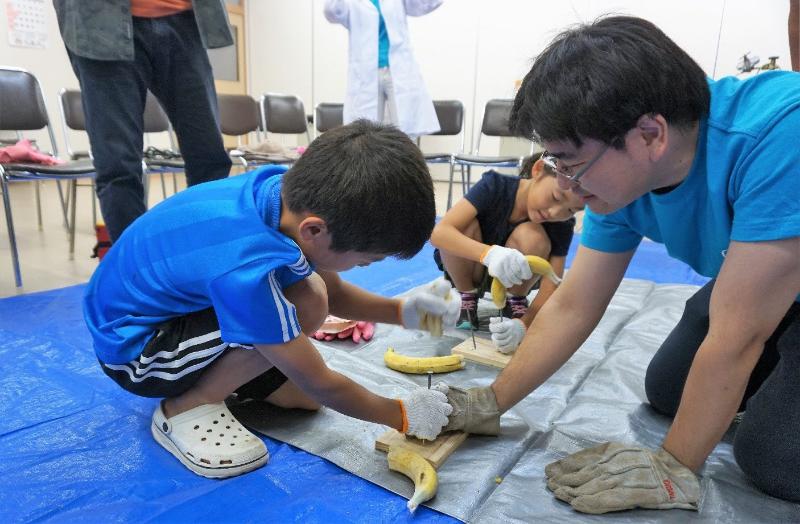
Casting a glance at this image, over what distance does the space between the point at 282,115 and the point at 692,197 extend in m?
3.39

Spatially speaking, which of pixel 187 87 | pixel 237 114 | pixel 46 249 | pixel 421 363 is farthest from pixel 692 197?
pixel 237 114

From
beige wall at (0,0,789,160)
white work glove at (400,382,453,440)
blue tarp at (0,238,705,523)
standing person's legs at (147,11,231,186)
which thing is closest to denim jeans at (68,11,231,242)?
standing person's legs at (147,11,231,186)

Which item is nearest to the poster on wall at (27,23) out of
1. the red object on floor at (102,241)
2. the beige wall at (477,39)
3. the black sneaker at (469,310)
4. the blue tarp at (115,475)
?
the beige wall at (477,39)

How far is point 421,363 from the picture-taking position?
1410mm

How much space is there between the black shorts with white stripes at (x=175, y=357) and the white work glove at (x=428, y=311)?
0.38 meters

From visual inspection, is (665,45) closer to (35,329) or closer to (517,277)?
(517,277)

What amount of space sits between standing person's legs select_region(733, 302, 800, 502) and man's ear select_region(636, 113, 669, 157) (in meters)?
0.47

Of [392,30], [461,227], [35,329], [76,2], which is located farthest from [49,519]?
[392,30]

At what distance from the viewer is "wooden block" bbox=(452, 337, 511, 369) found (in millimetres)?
1465

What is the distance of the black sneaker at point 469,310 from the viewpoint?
5.80 ft

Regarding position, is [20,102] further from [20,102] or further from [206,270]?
[206,270]

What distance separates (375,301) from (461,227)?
59 cm

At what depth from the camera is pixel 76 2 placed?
5.16 ft

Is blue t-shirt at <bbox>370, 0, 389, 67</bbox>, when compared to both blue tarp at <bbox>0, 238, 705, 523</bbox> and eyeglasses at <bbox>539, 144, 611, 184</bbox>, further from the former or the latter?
eyeglasses at <bbox>539, 144, 611, 184</bbox>
